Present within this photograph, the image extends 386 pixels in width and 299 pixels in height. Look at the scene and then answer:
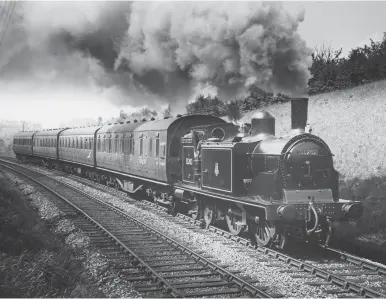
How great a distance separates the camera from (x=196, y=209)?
11664mm

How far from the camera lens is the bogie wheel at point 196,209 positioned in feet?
37.4

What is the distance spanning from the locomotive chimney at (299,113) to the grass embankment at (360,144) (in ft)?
10.5

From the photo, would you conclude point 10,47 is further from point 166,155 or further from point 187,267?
point 187,267

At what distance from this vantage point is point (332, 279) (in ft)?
22.1

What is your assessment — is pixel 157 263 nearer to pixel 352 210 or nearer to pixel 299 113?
pixel 352 210

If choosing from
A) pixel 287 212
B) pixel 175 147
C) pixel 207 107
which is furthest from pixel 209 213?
pixel 207 107

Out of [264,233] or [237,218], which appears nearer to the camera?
[264,233]

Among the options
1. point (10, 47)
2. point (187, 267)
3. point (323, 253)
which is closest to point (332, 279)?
point (323, 253)

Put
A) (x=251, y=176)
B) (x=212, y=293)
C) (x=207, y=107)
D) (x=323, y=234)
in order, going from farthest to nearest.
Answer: (x=207, y=107), (x=251, y=176), (x=323, y=234), (x=212, y=293)

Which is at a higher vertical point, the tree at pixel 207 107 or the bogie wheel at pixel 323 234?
the tree at pixel 207 107

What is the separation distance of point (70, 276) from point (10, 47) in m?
8.52

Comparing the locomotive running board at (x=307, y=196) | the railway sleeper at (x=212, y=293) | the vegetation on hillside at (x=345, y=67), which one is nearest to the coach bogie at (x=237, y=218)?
the locomotive running board at (x=307, y=196)

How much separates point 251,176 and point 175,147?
4.01 meters

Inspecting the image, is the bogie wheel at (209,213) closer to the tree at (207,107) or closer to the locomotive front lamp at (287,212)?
the locomotive front lamp at (287,212)
